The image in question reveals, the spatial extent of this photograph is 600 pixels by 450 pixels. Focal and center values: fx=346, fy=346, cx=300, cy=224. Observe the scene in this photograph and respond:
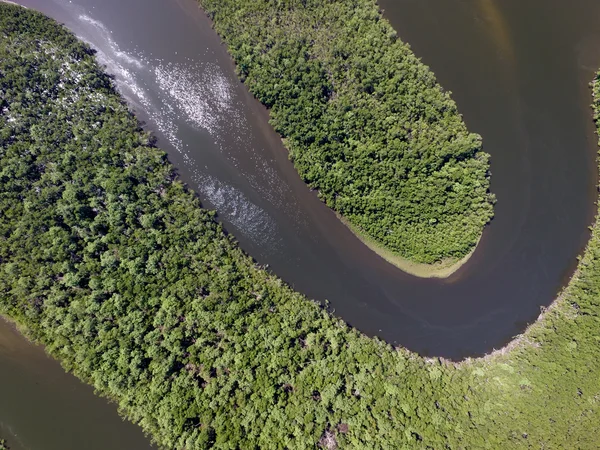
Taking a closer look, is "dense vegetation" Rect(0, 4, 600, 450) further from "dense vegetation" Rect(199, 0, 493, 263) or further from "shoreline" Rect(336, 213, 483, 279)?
"dense vegetation" Rect(199, 0, 493, 263)

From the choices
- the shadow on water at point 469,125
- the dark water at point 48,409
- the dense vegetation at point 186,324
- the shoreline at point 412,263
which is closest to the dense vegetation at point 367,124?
the shoreline at point 412,263

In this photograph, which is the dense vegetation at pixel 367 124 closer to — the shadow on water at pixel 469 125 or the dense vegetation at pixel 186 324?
the shadow on water at pixel 469 125

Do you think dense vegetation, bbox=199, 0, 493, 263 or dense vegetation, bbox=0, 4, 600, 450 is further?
dense vegetation, bbox=199, 0, 493, 263

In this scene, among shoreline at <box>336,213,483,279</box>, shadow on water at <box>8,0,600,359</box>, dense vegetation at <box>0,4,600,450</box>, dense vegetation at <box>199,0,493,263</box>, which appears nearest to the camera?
dense vegetation at <box>0,4,600,450</box>

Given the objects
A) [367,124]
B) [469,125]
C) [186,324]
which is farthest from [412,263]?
[186,324]

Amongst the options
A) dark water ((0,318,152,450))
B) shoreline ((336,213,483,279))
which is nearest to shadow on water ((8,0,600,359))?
shoreline ((336,213,483,279))

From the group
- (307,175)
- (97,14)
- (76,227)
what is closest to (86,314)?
(76,227)

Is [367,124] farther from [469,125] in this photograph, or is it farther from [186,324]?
[186,324]
